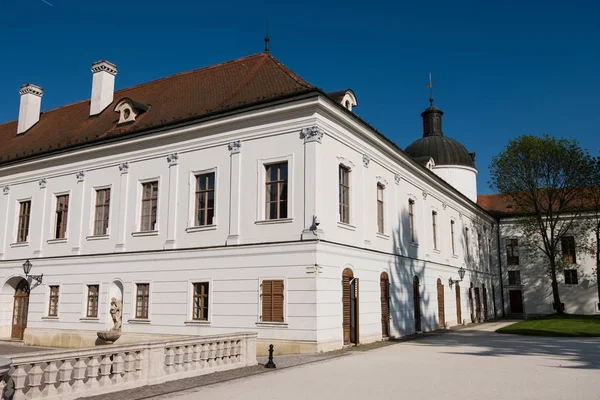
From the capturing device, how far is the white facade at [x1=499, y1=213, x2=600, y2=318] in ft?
132

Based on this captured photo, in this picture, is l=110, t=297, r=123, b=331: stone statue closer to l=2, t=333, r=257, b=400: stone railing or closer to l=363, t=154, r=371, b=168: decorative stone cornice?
l=2, t=333, r=257, b=400: stone railing

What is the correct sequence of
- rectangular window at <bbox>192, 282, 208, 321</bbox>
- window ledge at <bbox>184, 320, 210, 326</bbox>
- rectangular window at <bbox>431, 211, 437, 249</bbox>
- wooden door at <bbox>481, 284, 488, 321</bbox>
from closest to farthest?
window ledge at <bbox>184, 320, 210, 326</bbox> < rectangular window at <bbox>192, 282, 208, 321</bbox> < rectangular window at <bbox>431, 211, 437, 249</bbox> < wooden door at <bbox>481, 284, 488, 321</bbox>

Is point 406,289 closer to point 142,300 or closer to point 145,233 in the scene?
point 142,300

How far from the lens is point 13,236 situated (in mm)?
25219

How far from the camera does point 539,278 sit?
4253 cm

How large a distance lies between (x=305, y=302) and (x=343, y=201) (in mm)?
4303

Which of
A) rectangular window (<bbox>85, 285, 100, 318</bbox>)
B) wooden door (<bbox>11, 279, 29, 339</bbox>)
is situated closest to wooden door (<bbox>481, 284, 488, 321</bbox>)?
rectangular window (<bbox>85, 285, 100, 318</bbox>)

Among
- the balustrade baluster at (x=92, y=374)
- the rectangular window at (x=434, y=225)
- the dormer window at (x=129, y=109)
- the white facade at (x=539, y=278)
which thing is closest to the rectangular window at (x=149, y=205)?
the dormer window at (x=129, y=109)

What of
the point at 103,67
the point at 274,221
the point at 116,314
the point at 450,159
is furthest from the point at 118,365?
the point at 450,159

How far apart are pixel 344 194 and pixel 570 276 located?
3028 cm

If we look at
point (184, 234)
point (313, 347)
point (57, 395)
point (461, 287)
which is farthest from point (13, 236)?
point (461, 287)

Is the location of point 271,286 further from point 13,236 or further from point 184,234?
point 13,236

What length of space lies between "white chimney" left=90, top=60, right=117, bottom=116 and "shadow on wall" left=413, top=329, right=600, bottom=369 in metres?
18.7

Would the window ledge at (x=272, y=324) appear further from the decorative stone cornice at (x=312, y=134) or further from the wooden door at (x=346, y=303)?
the decorative stone cornice at (x=312, y=134)
